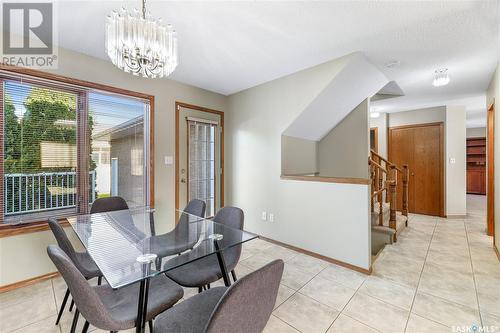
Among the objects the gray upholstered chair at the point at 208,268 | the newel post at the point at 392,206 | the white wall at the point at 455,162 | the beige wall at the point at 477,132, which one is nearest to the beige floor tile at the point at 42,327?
the gray upholstered chair at the point at 208,268

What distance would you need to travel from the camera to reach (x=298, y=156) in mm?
3779

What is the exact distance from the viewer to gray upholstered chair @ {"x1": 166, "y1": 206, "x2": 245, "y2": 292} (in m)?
1.59

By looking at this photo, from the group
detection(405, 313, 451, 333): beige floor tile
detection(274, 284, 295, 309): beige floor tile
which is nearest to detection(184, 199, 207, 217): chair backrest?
detection(274, 284, 295, 309): beige floor tile

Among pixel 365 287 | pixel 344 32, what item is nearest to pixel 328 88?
pixel 344 32

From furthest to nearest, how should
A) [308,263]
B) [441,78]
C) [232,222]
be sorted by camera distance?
[441,78] → [308,263] → [232,222]

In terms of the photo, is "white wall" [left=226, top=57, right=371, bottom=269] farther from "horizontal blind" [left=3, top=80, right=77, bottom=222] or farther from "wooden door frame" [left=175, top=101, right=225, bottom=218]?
"horizontal blind" [left=3, top=80, right=77, bottom=222]

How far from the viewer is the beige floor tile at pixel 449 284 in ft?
6.53

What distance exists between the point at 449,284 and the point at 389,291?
0.67 m

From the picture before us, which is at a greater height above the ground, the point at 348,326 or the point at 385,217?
the point at 385,217

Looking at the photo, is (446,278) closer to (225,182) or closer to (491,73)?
(491,73)

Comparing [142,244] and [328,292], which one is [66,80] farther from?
[328,292]

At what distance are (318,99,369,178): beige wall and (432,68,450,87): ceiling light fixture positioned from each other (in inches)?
36.0

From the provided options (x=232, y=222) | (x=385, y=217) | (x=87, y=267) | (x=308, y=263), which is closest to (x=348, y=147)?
(x=385, y=217)

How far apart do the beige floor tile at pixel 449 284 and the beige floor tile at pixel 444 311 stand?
0.33 ft
